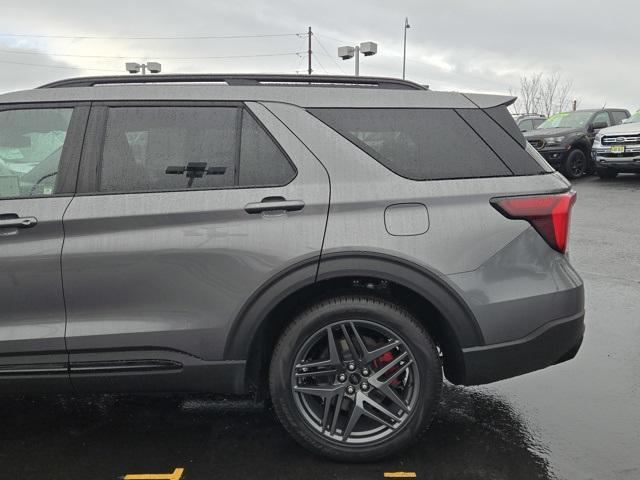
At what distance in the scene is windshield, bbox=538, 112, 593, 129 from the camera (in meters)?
15.5

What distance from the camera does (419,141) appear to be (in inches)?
108

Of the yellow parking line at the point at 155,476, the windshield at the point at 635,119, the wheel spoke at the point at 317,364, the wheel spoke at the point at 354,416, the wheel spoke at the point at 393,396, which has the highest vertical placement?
the windshield at the point at 635,119

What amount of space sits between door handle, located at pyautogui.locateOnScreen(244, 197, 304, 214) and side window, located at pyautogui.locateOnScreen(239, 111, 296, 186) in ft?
0.35

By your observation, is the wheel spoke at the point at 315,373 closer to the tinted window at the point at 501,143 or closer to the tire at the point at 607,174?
the tinted window at the point at 501,143

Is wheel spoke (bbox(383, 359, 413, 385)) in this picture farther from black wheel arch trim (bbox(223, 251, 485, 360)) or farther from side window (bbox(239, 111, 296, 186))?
side window (bbox(239, 111, 296, 186))

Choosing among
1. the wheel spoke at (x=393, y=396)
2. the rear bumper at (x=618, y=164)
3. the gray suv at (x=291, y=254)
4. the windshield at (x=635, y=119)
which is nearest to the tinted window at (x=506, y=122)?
the gray suv at (x=291, y=254)

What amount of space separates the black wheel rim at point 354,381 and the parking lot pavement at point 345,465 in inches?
7.4

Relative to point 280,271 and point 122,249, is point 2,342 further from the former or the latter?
point 280,271

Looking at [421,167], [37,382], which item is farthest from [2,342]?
[421,167]

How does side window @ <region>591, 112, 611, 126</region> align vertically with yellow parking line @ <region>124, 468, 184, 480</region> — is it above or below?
above

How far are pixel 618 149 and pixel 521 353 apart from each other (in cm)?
1263

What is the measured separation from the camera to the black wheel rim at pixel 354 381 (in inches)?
105

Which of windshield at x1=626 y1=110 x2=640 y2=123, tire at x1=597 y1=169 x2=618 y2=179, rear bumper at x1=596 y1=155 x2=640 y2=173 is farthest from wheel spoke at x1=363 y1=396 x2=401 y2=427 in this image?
windshield at x1=626 y1=110 x2=640 y2=123

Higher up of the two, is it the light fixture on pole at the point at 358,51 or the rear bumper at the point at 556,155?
the light fixture on pole at the point at 358,51
